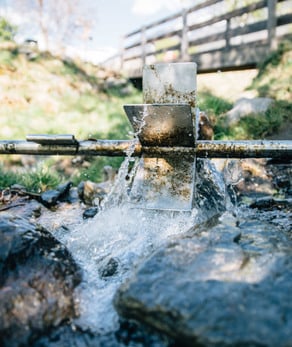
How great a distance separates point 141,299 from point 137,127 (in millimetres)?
1432

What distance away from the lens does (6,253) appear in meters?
1.48

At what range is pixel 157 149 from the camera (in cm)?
259

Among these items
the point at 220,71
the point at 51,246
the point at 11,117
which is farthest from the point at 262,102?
the point at 11,117

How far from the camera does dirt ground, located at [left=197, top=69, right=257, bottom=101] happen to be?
372 inches

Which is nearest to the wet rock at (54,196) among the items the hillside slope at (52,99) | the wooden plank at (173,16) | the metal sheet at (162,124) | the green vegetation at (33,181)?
the green vegetation at (33,181)

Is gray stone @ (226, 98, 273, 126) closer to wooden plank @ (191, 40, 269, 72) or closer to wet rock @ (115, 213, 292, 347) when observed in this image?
wooden plank @ (191, 40, 269, 72)

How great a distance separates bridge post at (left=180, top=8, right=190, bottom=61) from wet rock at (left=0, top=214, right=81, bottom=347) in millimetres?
10326

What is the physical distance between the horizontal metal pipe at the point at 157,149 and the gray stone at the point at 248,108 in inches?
164

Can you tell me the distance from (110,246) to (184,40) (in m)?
10.4

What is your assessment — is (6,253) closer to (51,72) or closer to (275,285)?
(275,285)

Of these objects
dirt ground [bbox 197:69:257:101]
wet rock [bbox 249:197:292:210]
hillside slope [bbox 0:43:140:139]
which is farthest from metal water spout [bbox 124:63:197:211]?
dirt ground [bbox 197:69:257:101]

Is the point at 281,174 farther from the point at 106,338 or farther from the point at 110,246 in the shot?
the point at 106,338

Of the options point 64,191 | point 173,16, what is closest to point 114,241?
point 64,191

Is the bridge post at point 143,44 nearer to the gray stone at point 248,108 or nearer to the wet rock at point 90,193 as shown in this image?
the gray stone at point 248,108
